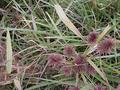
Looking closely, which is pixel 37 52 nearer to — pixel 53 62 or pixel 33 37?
pixel 33 37

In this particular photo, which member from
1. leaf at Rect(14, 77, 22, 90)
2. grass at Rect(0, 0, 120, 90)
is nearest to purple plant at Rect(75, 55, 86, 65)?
grass at Rect(0, 0, 120, 90)

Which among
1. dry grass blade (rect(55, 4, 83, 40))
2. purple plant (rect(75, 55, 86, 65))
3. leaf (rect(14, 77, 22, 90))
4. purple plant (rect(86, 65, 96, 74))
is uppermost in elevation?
dry grass blade (rect(55, 4, 83, 40))

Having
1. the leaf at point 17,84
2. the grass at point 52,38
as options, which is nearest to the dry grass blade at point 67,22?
the grass at point 52,38

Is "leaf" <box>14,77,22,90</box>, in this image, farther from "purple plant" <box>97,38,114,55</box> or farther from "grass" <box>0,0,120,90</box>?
"purple plant" <box>97,38,114,55</box>

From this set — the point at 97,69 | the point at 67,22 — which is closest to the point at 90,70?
the point at 97,69

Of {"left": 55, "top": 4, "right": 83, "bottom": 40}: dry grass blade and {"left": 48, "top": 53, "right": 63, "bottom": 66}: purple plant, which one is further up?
{"left": 55, "top": 4, "right": 83, "bottom": 40}: dry grass blade

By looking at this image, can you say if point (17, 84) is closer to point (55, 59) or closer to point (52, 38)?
point (55, 59)

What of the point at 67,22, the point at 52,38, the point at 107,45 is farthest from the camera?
the point at 52,38

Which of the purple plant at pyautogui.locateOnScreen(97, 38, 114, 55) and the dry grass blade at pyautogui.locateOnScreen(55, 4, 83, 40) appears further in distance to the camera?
the dry grass blade at pyautogui.locateOnScreen(55, 4, 83, 40)

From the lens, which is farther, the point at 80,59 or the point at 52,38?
the point at 52,38
